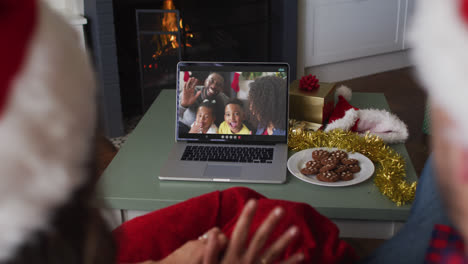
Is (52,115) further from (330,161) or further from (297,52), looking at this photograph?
(297,52)

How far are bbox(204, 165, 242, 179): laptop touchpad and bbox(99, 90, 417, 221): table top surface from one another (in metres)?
0.02

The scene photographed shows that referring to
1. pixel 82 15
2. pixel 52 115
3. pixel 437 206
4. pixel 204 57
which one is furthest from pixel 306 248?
pixel 204 57

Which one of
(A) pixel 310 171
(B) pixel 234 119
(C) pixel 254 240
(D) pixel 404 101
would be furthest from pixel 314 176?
(D) pixel 404 101

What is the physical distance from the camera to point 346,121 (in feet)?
4.75

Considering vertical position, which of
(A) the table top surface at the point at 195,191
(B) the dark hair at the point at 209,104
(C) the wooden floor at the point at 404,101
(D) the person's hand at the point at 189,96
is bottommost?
(C) the wooden floor at the point at 404,101

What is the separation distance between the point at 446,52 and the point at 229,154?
3.37ft

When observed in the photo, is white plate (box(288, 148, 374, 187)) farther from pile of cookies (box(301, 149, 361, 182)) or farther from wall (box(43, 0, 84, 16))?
wall (box(43, 0, 84, 16))

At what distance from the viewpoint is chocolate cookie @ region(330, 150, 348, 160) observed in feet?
4.16

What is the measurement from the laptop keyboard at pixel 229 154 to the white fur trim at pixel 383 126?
1.14ft

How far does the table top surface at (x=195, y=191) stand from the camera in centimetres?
110

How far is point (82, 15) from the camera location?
8.49ft

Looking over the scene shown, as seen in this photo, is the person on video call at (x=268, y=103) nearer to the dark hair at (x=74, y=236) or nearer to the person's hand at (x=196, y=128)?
the person's hand at (x=196, y=128)

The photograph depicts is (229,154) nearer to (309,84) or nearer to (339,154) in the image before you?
(339,154)

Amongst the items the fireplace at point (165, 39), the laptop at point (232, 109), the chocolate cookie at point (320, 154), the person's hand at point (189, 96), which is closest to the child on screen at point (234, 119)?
the laptop at point (232, 109)
